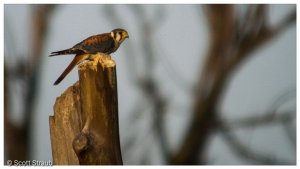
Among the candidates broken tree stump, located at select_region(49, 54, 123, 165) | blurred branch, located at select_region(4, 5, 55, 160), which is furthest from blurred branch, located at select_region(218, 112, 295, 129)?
blurred branch, located at select_region(4, 5, 55, 160)

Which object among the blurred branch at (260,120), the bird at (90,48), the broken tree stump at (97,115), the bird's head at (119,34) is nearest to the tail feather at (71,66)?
the bird at (90,48)

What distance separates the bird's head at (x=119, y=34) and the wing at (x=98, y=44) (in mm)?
38

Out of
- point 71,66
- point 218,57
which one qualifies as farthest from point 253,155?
point 71,66

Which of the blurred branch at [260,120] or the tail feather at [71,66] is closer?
the tail feather at [71,66]

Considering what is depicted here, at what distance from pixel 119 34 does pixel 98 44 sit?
16 cm

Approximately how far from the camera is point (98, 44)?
257 cm

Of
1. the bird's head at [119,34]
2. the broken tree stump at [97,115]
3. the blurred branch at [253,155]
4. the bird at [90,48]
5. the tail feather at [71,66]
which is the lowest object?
the blurred branch at [253,155]

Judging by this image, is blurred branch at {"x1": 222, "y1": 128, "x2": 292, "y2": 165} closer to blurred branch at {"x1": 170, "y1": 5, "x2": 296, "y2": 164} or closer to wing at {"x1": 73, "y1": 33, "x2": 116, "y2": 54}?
blurred branch at {"x1": 170, "y1": 5, "x2": 296, "y2": 164}

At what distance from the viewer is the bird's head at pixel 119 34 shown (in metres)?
2.66

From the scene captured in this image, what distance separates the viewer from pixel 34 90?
109 inches

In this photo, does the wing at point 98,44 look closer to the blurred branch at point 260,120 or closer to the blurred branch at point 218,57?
the blurred branch at point 218,57

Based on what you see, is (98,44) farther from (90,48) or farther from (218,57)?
(218,57)

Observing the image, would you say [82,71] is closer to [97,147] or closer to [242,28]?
[97,147]

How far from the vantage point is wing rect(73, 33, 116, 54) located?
2.55 meters
